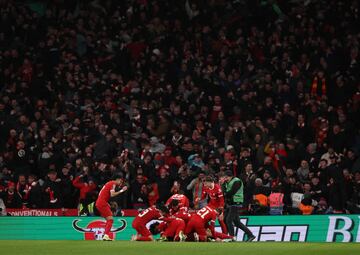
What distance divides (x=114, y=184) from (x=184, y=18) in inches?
462

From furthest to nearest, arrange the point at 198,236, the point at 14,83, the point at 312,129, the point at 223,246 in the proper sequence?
the point at 14,83 → the point at 312,129 → the point at 198,236 → the point at 223,246

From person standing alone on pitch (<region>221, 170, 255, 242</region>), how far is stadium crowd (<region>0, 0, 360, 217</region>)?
2.86 feet

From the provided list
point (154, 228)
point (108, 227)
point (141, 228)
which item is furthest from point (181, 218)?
point (154, 228)

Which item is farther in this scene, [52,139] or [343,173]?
[52,139]

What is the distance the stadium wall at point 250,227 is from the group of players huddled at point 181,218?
1.35m

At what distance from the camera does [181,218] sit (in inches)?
894

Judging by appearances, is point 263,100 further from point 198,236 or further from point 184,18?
point 198,236

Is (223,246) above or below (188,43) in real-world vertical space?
below

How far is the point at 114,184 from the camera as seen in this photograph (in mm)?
23422

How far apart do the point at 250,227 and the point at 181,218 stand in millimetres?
2979

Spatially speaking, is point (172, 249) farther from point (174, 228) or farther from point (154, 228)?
point (154, 228)

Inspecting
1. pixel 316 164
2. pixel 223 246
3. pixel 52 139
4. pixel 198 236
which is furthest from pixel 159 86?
pixel 223 246

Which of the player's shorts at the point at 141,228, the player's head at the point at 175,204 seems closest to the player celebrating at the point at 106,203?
the player's shorts at the point at 141,228

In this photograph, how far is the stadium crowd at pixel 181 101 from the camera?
26828mm
